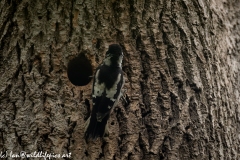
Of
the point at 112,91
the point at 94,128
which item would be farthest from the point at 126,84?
the point at 94,128

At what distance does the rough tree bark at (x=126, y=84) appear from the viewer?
3459 mm

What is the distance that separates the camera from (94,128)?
3.38 metres

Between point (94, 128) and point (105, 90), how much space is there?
1.80 feet

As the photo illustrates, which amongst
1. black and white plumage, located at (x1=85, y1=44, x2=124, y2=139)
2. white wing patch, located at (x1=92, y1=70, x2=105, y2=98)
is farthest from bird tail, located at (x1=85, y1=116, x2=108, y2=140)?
white wing patch, located at (x1=92, y1=70, x2=105, y2=98)

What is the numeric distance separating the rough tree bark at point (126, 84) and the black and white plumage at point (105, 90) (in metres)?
0.07

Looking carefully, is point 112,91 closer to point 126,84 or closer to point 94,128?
point 126,84

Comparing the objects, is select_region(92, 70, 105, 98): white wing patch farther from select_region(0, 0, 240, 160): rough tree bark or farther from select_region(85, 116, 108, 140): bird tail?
select_region(85, 116, 108, 140): bird tail

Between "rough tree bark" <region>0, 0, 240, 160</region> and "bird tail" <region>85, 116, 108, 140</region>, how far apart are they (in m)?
0.06

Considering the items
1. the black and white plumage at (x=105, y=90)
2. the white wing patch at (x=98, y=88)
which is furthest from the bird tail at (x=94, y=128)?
the white wing patch at (x=98, y=88)

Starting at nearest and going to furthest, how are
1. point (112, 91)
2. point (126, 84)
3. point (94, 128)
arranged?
point (94, 128), point (126, 84), point (112, 91)

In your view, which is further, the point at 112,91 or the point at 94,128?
the point at 112,91

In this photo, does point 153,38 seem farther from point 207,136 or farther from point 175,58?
point 207,136

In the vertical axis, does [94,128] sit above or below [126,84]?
below

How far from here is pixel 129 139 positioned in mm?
3500
